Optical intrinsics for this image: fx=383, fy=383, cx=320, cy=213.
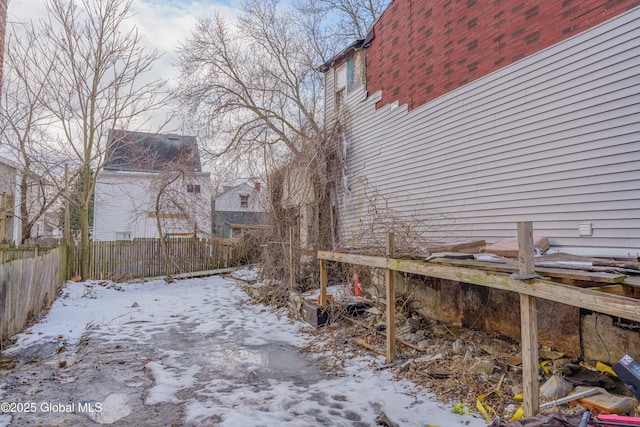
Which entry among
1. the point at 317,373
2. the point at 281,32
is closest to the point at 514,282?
the point at 317,373

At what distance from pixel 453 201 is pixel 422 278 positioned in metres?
1.54

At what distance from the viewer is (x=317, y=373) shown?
17.0 ft

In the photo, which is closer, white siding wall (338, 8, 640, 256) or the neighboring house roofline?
white siding wall (338, 8, 640, 256)

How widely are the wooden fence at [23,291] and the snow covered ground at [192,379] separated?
28 centimetres

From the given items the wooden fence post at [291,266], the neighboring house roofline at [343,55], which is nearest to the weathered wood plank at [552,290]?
the wooden fence post at [291,266]

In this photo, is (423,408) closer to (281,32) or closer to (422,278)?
(422,278)

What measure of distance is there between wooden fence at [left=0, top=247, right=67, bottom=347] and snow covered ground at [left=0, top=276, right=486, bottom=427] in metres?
0.28

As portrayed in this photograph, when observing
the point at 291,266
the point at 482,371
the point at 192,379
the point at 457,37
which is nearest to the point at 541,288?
the point at 482,371

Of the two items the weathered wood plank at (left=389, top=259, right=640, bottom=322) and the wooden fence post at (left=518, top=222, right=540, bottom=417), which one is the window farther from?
the wooden fence post at (left=518, top=222, right=540, bottom=417)

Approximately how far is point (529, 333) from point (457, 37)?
5.88 meters

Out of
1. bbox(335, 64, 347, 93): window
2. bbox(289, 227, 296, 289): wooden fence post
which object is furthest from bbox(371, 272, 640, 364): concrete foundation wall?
bbox(335, 64, 347, 93): window

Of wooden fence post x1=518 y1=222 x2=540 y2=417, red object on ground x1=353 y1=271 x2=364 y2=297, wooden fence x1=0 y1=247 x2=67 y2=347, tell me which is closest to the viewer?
wooden fence post x1=518 y1=222 x2=540 y2=417

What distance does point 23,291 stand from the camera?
21.8 ft

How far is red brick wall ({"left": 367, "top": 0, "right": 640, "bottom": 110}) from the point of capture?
5317mm
